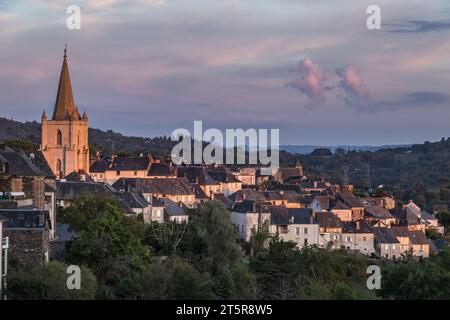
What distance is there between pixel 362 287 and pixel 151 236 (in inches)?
480

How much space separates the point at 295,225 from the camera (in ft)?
216

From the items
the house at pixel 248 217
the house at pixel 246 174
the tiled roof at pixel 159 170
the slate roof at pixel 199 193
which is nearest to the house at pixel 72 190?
the house at pixel 248 217

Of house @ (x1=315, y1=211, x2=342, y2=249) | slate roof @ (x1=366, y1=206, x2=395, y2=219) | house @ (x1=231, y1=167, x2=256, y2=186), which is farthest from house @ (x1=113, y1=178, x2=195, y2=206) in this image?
house @ (x1=231, y1=167, x2=256, y2=186)

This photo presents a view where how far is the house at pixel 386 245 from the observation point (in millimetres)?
71000

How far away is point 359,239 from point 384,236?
2.51 meters

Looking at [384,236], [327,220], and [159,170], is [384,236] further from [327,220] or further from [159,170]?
[159,170]

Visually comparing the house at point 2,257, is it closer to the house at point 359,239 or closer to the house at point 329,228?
the house at point 329,228

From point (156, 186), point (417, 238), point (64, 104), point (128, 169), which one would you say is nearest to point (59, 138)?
point (64, 104)

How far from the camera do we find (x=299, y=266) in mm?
43844

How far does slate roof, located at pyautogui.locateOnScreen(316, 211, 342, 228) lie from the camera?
7012 centimetres

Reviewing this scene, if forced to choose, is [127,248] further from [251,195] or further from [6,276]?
[251,195]

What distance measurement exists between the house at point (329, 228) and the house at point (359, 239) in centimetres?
49
